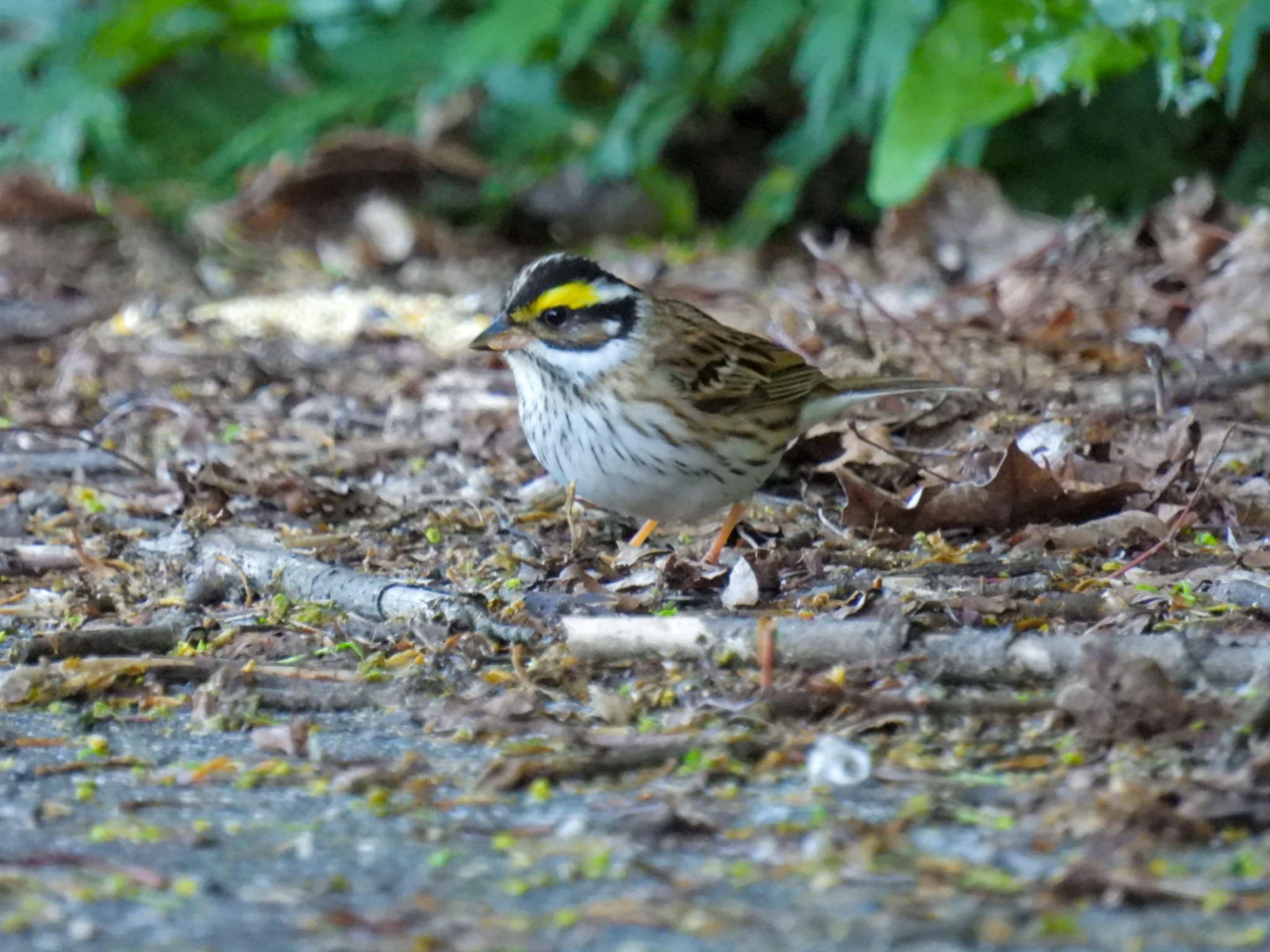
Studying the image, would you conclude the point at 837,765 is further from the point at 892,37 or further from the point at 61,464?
the point at 892,37

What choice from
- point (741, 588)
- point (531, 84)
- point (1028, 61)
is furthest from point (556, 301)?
point (531, 84)

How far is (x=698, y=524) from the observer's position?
5.46 metres

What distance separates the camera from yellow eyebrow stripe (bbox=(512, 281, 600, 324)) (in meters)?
5.15

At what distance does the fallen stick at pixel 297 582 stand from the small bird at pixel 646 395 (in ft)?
2.55

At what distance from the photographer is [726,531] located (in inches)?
192

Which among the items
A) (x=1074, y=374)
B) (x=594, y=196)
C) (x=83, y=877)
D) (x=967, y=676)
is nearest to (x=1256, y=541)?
(x=967, y=676)

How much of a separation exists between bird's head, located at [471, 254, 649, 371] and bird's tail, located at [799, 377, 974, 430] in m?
0.58

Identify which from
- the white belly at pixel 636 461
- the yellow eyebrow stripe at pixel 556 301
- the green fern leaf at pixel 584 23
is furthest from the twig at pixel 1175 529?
the green fern leaf at pixel 584 23

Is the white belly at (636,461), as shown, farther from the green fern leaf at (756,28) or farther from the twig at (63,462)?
the green fern leaf at (756,28)

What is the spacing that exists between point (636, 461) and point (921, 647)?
154 cm

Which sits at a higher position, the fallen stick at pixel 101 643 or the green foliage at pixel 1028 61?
the green foliage at pixel 1028 61

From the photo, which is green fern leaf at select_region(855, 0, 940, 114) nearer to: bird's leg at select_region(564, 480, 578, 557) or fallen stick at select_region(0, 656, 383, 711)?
bird's leg at select_region(564, 480, 578, 557)

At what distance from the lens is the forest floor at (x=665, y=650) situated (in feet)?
8.29

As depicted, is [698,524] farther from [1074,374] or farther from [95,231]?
[95,231]
